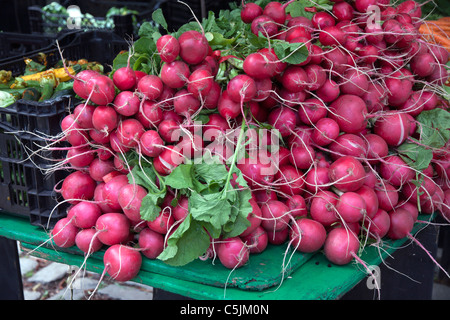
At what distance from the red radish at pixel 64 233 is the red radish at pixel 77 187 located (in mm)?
91

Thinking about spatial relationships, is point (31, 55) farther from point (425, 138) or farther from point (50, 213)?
point (425, 138)

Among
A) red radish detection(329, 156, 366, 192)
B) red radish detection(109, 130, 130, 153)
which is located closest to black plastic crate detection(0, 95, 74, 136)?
red radish detection(109, 130, 130, 153)

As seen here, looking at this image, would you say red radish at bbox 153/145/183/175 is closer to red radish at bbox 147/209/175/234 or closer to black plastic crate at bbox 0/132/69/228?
red radish at bbox 147/209/175/234

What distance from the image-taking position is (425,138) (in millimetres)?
1986

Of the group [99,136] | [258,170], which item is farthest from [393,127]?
[99,136]

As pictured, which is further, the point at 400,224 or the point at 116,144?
the point at 400,224

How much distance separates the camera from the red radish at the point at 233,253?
4.98 feet

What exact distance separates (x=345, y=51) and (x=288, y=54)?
38 centimetres

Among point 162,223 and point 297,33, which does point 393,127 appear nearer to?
→ point 297,33

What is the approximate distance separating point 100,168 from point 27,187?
0.39 m

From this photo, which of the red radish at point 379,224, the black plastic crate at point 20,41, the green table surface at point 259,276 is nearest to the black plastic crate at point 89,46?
the black plastic crate at point 20,41

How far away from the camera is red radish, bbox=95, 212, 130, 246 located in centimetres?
158

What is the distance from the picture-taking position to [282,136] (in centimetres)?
183
